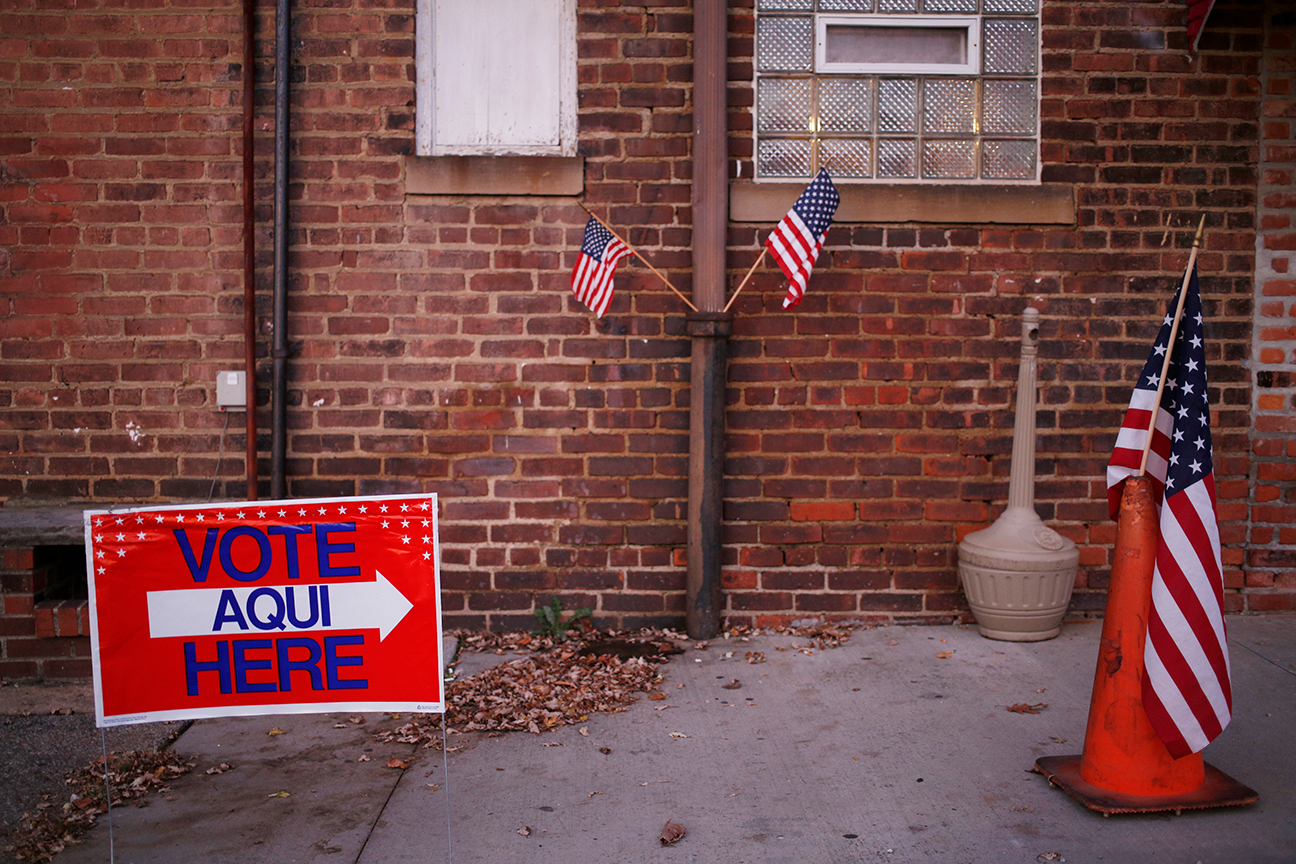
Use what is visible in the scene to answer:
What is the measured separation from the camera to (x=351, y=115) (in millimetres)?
4609

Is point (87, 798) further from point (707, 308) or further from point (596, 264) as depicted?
point (707, 308)

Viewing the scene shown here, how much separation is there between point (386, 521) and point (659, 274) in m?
2.23

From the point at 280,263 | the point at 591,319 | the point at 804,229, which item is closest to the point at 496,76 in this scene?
the point at 591,319

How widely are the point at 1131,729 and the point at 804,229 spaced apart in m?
2.48

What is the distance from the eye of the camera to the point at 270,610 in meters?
2.83

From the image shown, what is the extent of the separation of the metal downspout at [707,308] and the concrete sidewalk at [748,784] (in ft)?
2.18

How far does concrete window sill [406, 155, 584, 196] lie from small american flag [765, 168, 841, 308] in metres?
1.10

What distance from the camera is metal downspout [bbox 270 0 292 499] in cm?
448

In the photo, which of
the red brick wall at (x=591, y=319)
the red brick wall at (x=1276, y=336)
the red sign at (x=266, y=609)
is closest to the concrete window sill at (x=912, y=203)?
the red brick wall at (x=591, y=319)

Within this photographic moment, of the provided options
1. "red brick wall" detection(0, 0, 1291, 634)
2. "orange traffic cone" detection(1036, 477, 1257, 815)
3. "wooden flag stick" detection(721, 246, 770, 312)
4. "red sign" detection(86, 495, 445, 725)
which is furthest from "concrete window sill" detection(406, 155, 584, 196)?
"orange traffic cone" detection(1036, 477, 1257, 815)

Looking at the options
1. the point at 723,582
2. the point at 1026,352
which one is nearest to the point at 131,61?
the point at 723,582

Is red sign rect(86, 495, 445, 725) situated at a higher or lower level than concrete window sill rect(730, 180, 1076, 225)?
lower

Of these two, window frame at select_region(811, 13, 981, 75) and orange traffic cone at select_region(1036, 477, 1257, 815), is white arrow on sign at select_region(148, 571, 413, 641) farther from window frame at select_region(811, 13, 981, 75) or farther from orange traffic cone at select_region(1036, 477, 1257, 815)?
window frame at select_region(811, 13, 981, 75)

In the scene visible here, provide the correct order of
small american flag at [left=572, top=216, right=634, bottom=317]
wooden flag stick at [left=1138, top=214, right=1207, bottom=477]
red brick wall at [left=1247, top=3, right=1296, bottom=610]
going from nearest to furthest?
wooden flag stick at [left=1138, top=214, right=1207, bottom=477] → small american flag at [left=572, top=216, right=634, bottom=317] → red brick wall at [left=1247, top=3, right=1296, bottom=610]
